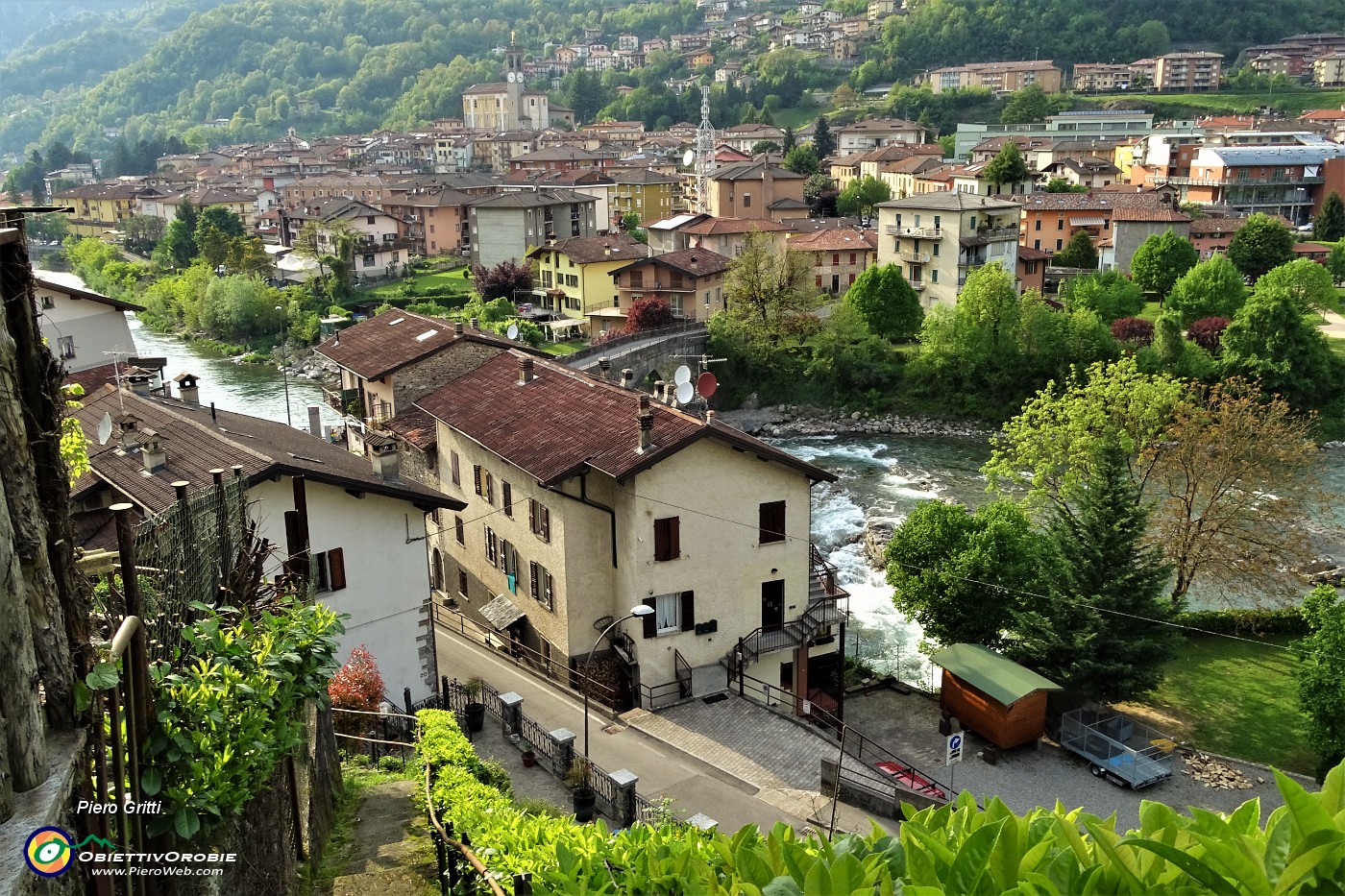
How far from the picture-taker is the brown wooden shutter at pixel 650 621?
19406 mm

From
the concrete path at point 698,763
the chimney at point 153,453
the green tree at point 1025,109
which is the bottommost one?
the concrete path at point 698,763

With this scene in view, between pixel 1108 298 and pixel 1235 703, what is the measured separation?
125ft

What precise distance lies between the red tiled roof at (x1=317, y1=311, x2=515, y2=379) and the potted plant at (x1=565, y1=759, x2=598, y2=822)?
15.5 m

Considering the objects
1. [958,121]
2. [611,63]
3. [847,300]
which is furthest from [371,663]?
[611,63]

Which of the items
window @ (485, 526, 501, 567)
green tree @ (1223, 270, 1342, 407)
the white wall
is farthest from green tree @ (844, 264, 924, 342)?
the white wall

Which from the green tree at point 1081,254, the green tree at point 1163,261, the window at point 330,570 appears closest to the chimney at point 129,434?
the window at point 330,570

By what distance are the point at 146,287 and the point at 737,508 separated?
74.2m

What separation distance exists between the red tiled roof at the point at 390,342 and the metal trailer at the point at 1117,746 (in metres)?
16.9

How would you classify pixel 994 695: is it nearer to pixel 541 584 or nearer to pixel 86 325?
pixel 541 584

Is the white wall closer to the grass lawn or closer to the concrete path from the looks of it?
the concrete path

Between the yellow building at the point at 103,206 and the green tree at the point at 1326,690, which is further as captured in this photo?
the yellow building at the point at 103,206

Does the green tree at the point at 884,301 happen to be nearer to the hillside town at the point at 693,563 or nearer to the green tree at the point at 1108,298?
the hillside town at the point at 693,563

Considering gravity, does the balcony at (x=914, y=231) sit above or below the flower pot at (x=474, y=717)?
above

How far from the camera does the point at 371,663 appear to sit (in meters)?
15.6
